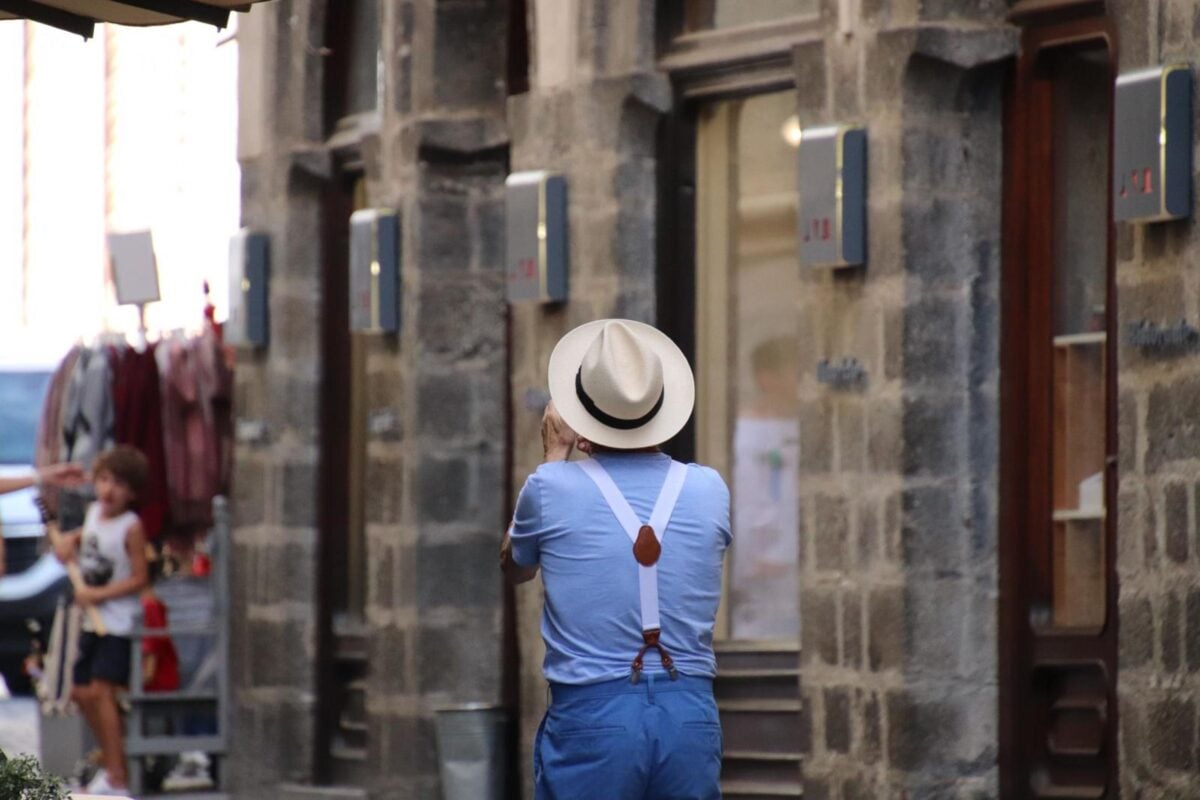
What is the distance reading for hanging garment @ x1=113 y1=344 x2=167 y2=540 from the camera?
1672 centimetres

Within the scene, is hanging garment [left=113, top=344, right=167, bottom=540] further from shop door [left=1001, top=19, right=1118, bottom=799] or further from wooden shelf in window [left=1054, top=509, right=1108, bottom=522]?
wooden shelf in window [left=1054, top=509, right=1108, bottom=522]

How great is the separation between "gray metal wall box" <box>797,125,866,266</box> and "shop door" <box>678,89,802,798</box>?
108cm

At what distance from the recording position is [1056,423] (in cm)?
1119

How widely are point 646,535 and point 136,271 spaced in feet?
32.0

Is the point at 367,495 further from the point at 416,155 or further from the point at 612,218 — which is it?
the point at 612,218

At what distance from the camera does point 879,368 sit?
1124 centimetres

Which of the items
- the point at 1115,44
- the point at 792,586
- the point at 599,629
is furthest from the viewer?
the point at 792,586

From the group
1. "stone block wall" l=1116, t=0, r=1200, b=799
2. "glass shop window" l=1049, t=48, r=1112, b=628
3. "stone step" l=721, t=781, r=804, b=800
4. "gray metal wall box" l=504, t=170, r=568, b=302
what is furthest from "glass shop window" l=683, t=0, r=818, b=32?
"stone step" l=721, t=781, r=804, b=800

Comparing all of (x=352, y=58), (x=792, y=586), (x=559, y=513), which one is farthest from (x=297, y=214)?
(x=559, y=513)

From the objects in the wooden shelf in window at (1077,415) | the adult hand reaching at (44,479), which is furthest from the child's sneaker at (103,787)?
the wooden shelf in window at (1077,415)

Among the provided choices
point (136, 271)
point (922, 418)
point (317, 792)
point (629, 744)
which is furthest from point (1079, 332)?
point (136, 271)

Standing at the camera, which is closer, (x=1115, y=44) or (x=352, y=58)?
(x=1115, y=44)

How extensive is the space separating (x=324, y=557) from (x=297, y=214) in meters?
1.84

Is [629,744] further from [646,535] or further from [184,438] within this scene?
[184,438]
